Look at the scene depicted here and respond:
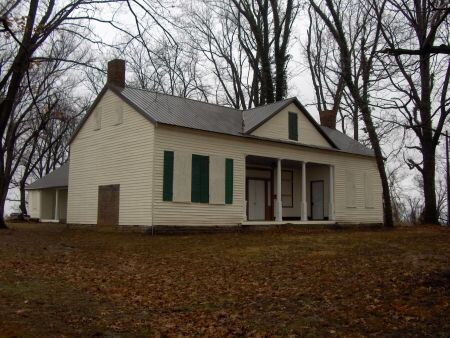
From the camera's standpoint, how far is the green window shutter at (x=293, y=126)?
23.9 m

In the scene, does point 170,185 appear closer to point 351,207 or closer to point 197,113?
point 197,113

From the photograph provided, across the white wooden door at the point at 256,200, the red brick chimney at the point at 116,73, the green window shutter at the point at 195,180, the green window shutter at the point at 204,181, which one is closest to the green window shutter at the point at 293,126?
the white wooden door at the point at 256,200

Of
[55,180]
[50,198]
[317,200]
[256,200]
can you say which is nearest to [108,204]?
[256,200]

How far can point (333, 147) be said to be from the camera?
84.3ft

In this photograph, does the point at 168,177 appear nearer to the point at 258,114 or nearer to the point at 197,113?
the point at 197,113

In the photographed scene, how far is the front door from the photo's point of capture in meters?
26.9

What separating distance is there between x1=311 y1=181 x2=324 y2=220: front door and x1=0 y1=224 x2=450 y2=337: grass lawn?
42.4 ft

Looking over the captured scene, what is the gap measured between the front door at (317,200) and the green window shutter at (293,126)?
4056 millimetres

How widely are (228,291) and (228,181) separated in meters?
12.4

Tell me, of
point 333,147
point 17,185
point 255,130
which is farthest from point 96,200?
point 17,185

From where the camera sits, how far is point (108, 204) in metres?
20.9

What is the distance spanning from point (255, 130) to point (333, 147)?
5496 mm

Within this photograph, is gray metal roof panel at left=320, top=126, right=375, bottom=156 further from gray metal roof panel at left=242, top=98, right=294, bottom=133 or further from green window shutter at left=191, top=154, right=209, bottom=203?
green window shutter at left=191, top=154, right=209, bottom=203

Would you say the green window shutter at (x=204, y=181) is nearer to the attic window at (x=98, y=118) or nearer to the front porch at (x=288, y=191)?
the front porch at (x=288, y=191)
